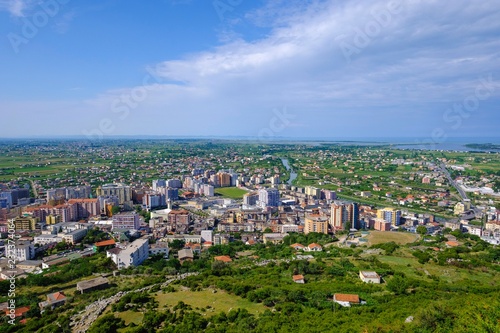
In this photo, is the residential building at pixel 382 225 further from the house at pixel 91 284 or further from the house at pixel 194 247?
the house at pixel 91 284

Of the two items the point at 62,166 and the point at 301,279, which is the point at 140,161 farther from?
the point at 301,279

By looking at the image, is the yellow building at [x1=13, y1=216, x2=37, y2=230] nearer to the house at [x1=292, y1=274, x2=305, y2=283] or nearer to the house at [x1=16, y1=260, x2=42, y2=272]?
the house at [x1=16, y1=260, x2=42, y2=272]

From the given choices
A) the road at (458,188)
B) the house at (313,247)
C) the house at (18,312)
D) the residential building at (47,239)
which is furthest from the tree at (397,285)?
the road at (458,188)

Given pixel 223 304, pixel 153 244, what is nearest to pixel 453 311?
pixel 223 304

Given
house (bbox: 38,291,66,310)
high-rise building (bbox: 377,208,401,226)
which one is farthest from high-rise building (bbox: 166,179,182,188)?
house (bbox: 38,291,66,310)

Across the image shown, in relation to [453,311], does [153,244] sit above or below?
below

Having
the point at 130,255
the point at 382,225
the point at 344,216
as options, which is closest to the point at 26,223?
the point at 130,255

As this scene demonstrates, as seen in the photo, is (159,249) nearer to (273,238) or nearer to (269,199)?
(273,238)
